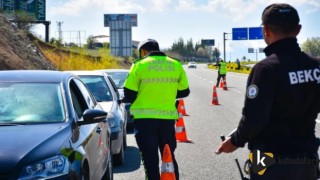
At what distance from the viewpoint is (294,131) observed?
3418mm

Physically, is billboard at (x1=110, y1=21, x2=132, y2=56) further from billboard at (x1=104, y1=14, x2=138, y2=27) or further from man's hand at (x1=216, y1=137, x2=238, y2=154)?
man's hand at (x1=216, y1=137, x2=238, y2=154)

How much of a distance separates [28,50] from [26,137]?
32862 millimetres

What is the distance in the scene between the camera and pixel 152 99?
235 inches

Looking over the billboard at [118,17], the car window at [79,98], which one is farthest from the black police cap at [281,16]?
the billboard at [118,17]

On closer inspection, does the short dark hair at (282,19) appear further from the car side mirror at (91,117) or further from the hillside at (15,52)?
the hillside at (15,52)

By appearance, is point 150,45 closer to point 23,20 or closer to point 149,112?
point 149,112

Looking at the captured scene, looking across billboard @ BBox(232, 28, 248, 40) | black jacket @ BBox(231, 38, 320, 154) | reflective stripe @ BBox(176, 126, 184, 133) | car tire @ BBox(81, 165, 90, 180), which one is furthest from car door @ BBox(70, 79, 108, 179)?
billboard @ BBox(232, 28, 248, 40)

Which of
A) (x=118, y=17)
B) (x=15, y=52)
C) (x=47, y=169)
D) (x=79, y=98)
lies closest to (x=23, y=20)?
(x=15, y=52)

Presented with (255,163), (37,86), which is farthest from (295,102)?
(37,86)

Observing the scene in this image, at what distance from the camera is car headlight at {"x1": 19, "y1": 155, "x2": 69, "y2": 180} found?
4.38 m

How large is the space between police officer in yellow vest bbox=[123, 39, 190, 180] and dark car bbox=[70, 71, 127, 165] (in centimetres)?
233

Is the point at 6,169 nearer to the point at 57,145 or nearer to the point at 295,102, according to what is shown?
the point at 57,145

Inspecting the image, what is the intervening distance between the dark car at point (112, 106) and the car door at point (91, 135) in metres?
1.43

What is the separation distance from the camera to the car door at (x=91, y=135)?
18.3ft
